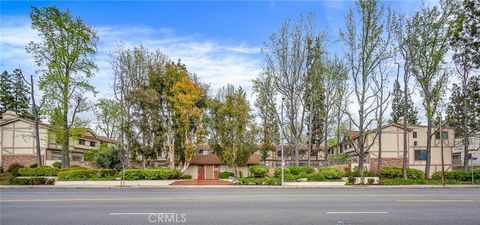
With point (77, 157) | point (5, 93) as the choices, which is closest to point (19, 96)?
point (5, 93)

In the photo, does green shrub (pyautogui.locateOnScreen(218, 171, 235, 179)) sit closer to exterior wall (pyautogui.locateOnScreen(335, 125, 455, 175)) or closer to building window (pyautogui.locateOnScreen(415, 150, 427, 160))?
exterior wall (pyautogui.locateOnScreen(335, 125, 455, 175))

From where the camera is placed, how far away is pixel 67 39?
4134 cm

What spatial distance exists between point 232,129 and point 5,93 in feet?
187

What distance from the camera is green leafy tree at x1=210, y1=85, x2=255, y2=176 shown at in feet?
137

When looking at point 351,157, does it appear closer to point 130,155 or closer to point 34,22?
point 130,155

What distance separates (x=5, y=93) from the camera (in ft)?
252

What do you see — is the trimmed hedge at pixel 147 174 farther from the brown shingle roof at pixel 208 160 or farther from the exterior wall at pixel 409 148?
the exterior wall at pixel 409 148

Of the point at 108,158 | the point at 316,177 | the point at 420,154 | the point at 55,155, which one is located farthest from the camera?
the point at 420,154

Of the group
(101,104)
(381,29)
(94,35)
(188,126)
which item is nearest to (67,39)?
(94,35)

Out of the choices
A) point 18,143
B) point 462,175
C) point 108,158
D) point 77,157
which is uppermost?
point 18,143

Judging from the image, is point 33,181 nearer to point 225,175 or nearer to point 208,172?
point 208,172

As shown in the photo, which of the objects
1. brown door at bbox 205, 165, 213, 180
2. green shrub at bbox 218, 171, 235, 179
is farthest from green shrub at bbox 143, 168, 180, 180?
brown door at bbox 205, 165, 213, 180

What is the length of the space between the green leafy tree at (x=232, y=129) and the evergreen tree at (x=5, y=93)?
174ft

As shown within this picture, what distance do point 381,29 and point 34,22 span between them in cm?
3517
